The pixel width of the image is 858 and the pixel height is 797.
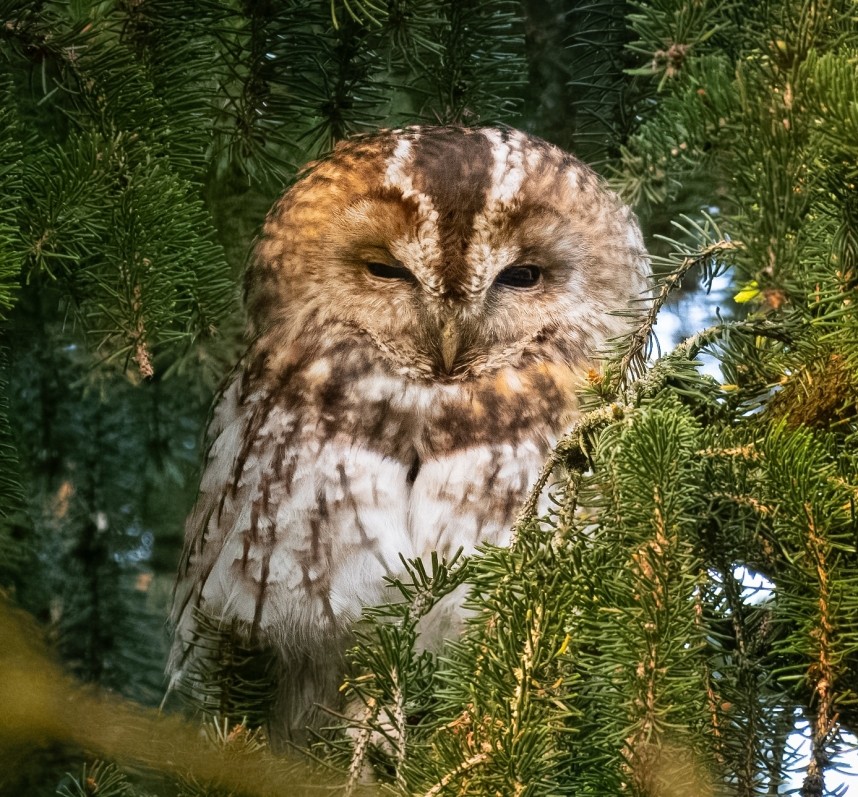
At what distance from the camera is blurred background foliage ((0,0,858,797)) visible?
3.45ft

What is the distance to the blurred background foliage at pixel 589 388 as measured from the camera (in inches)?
41.4

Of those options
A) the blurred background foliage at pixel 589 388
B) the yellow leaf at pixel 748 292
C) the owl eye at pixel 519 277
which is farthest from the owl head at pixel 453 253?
the yellow leaf at pixel 748 292

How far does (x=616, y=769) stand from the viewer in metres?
1.05

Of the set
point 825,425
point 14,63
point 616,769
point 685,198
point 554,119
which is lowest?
point 616,769

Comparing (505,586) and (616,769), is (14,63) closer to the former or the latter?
(505,586)

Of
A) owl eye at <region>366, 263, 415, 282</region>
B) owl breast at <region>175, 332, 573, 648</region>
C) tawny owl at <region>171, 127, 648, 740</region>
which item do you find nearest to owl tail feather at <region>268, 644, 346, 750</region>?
tawny owl at <region>171, 127, 648, 740</region>

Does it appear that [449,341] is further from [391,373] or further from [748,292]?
[748,292]

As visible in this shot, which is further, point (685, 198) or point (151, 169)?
point (685, 198)

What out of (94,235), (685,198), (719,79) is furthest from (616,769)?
(685,198)

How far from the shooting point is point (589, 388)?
130 cm

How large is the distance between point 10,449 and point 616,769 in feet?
4.56

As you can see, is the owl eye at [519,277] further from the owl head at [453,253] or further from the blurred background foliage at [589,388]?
the blurred background foliage at [589,388]

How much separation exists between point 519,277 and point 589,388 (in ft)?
2.49

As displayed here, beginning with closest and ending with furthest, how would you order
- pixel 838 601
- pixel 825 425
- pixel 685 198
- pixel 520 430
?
pixel 838 601, pixel 825 425, pixel 520 430, pixel 685 198
